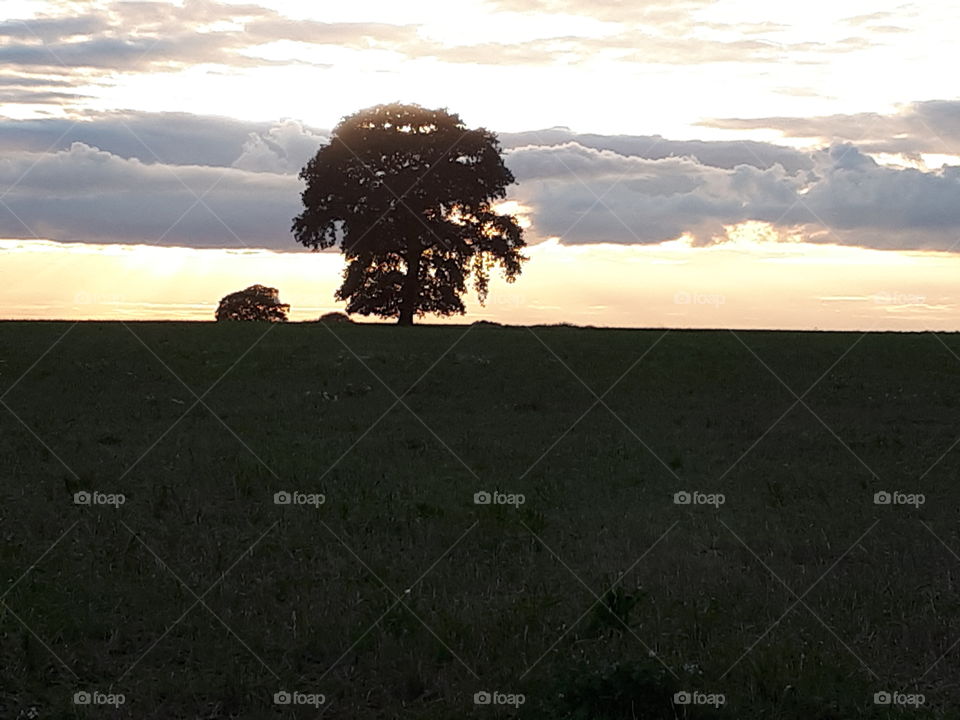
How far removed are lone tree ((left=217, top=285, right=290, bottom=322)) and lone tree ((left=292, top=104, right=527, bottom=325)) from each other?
59.4ft

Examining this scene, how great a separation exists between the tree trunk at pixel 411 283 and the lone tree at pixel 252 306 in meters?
20.3

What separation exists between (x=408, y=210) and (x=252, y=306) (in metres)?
22.4

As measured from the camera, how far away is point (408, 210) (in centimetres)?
5409

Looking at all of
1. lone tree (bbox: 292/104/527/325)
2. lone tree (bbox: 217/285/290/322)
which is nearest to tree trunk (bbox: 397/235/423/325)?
lone tree (bbox: 292/104/527/325)

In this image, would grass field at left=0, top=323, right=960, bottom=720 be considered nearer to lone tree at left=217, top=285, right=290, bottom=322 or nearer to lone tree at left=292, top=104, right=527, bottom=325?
lone tree at left=292, top=104, right=527, bottom=325

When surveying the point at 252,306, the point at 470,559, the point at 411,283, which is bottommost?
the point at 252,306

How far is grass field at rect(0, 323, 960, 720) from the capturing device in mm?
10344

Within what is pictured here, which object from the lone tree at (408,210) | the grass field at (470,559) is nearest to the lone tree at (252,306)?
the lone tree at (408,210)

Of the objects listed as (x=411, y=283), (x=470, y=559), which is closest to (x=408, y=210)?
(x=411, y=283)

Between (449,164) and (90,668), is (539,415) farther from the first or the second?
(449,164)

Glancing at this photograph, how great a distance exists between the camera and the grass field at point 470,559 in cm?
1034

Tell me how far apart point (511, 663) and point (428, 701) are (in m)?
0.96

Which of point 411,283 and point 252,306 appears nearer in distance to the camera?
point 411,283

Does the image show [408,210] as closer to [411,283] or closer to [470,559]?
[411,283]
